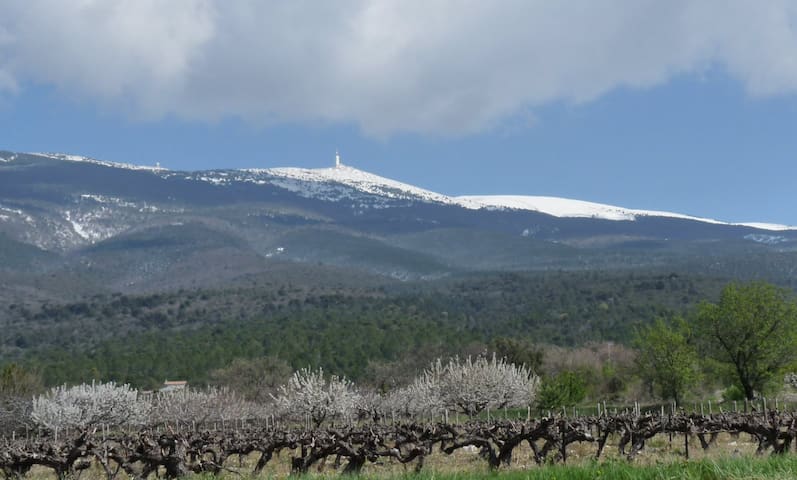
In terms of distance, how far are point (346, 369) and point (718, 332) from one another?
48759 millimetres

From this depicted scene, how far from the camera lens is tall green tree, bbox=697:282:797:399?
165 ft

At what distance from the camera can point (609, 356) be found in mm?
89938

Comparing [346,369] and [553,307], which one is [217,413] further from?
[553,307]

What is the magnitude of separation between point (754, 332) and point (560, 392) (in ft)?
43.4

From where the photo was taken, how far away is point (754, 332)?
Result: 50656 mm

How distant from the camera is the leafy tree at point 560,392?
54.5 m

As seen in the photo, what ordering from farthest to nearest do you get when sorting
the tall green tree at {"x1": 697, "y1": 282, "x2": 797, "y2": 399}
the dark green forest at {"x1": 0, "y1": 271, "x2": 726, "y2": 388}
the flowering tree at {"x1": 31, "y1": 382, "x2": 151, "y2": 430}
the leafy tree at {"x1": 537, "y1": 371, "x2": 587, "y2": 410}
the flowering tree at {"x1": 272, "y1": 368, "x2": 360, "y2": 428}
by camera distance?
1. the dark green forest at {"x1": 0, "y1": 271, "x2": 726, "y2": 388}
2. the flowering tree at {"x1": 31, "y1": 382, "x2": 151, "y2": 430}
3. the leafy tree at {"x1": 537, "y1": 371, "x2": 587, "y2": 410}
4. the flowering tree at {"x1": 272, "y1": 368, "x2": 360, "y2": 428}
5. the tall green tree at {"x1": 697, "y1": 282, "x2": 797, "y2": 399}

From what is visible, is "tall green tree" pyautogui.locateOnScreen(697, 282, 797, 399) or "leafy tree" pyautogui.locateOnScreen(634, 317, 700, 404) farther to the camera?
"leafy tree" pyautogui.locateOnScreen(634, 317, 700, 404)

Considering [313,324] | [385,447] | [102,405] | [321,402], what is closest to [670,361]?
[321,402]

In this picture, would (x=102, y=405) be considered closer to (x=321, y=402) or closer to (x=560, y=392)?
(x=321, y=402)

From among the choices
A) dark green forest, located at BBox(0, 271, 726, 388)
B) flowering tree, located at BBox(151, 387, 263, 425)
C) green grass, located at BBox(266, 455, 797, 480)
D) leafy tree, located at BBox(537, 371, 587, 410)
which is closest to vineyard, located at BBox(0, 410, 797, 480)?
green grass, located at BBox(266, 455, 797, 480)

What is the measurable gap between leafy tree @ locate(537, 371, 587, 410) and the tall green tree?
9.88 meters

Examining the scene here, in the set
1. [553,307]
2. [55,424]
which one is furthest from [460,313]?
[55,424]

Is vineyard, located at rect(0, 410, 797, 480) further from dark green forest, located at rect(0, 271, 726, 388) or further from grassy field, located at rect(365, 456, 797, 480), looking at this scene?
dark green forest, located at rect(0, 271, 726, 388)
